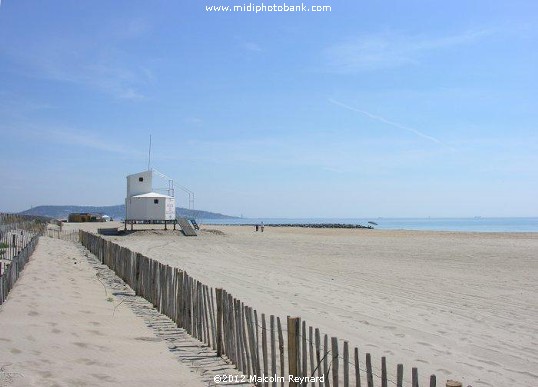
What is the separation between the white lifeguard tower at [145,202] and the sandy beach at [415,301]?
64.3ft

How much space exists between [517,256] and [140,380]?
77.6 feet

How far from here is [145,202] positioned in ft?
147

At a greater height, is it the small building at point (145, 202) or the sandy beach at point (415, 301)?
the small building at point (145, 202)

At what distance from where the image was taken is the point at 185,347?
8367 millimetres

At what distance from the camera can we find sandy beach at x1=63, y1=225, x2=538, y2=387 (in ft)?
27.0

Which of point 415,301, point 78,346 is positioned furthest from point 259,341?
point 415,301

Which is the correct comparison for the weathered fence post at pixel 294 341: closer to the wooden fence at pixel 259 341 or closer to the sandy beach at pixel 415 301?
the wooden fence at pixel 259 341

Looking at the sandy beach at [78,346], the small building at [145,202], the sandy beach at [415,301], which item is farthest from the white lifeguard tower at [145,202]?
the sandy beach at [78,346]

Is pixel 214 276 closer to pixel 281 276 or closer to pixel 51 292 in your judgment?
pixel 281 276

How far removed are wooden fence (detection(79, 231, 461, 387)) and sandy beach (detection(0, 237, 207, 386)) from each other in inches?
24.9

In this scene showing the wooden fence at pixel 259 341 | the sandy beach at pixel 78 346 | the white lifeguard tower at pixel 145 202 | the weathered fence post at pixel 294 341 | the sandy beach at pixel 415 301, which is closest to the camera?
the wooden fence at pixel 259 341

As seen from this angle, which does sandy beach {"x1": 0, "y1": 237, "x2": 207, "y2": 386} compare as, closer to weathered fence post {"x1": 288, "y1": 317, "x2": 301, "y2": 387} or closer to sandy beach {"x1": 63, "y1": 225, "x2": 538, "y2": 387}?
weathered fence post {"x1": 288, "y1": 317, "x2": 301, "y2": 387}

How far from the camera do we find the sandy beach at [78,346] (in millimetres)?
6234

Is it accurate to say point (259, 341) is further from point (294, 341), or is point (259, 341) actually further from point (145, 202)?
point (145, 202)
